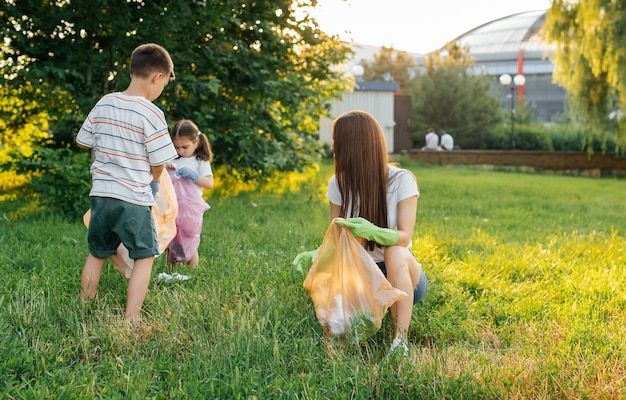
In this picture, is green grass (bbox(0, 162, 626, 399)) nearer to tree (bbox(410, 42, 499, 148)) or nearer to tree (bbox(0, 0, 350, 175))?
tree (bbox(0, 0, 350, 175))

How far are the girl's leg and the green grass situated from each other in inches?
5.7

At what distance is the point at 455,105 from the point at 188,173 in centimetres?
2927

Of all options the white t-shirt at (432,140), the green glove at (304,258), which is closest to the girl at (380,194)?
the green glove at (304,258)

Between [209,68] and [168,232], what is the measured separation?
5387mm

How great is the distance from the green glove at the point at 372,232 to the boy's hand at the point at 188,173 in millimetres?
1962

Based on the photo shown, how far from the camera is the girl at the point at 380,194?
11.1 feet

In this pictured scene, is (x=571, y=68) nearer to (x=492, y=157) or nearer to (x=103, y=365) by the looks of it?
(x=492, y=157)

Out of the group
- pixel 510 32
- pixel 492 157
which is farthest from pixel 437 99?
pixel 510 32

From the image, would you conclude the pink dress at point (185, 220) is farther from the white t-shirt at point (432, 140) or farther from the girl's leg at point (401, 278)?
the white t-shirt at point (432, 140)

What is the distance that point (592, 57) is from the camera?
50.4 ft

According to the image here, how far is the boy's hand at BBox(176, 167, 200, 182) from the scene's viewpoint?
493 cm

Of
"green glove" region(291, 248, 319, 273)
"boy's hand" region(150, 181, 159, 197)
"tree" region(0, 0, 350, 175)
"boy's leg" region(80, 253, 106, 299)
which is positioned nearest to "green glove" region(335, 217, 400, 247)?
"green glove" region(291, 248, 319, 273)

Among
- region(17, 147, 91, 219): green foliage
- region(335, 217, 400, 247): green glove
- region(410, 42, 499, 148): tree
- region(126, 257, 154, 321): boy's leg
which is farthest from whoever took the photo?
region(410, 42, 499, 148): tree

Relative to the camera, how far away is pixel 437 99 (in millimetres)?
33125
